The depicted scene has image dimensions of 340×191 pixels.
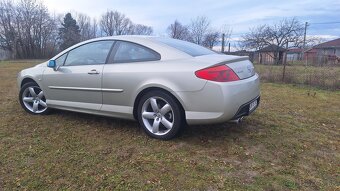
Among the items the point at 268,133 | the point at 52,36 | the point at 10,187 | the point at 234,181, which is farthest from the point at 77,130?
the point at 52,36

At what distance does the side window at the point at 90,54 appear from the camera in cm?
386

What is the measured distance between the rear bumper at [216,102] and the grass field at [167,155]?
1.34 ft

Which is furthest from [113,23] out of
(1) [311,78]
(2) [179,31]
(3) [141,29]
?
(1) [311,78]

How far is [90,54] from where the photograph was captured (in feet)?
13.1

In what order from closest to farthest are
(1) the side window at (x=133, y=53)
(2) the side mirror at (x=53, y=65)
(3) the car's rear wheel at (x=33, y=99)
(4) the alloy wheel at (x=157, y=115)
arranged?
(4) the alloy wheel at (x=157, y=115)
(1) the side window at (x=133, y=53)
(2) the side mirror at (x=53, y=65)
(3) the car's rear wheel at (x=33, y=99)

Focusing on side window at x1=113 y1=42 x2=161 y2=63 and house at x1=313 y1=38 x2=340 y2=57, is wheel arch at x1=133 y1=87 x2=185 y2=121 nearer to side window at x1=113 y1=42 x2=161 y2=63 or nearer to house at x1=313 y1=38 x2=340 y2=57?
side window at x1=113 y1=42 x2=161 y2=63

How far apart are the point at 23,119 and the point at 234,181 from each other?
361 centimetres

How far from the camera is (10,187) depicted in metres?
2.41

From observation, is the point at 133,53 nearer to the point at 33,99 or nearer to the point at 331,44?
the point at 33,99

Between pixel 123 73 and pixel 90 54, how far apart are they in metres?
0.82

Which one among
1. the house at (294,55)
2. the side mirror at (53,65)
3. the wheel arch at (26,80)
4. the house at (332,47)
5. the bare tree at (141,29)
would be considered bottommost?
the wheel arch at (26,80)

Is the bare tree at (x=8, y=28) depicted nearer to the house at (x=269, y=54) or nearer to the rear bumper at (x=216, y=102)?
the house at (x=269, y=54)

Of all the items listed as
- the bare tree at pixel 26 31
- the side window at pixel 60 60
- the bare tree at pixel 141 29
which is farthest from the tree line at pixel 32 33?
the side window at pixel 60 60

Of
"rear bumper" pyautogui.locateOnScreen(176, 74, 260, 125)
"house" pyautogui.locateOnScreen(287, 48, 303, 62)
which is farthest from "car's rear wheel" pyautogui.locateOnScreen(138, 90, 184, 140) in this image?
"house" pyautogui.locateOnScreen(287, 48, 303, 62)
